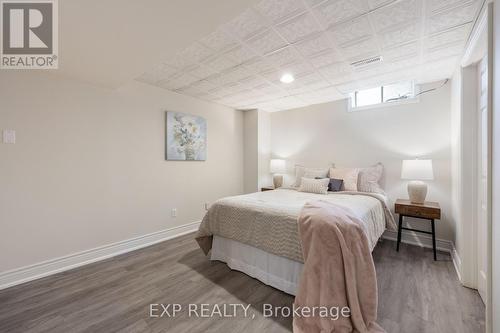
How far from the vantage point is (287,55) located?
2203 millimetres

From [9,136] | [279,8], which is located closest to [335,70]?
[279,8]

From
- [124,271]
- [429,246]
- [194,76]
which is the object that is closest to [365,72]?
[194,76]

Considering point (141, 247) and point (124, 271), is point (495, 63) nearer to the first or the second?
point (124, 271)

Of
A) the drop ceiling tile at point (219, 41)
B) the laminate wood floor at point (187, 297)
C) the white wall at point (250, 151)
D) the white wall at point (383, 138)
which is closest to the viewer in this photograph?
the laminate wood floor at point (187, 297)

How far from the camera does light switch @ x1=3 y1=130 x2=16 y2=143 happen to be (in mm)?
1934

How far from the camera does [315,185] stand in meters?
3.10

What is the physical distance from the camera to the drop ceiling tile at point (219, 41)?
6.09 ft

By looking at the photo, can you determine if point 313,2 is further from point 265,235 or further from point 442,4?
point 265,235

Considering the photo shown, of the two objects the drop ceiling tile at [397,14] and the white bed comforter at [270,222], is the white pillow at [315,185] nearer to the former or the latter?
the white bed comforter at [270,222]

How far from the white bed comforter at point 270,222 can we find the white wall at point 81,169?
1.17 meters

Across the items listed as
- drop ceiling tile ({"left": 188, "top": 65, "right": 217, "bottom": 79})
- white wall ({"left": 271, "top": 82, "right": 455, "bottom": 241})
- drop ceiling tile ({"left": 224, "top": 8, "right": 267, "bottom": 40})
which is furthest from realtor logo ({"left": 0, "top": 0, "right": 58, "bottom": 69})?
white wall ({"left": 271, "top": 82, "right": 455, "bottom": 241})

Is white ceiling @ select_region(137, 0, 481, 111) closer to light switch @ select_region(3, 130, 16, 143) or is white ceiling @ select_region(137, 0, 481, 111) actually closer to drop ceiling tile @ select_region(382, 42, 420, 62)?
drop ceiling tile @ select_region(382, 42, 420, 62)

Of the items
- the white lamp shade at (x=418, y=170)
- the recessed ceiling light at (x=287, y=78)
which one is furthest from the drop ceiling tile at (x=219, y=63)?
the white lamp shade at (x=418, y=170)

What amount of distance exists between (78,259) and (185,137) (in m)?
2.11
